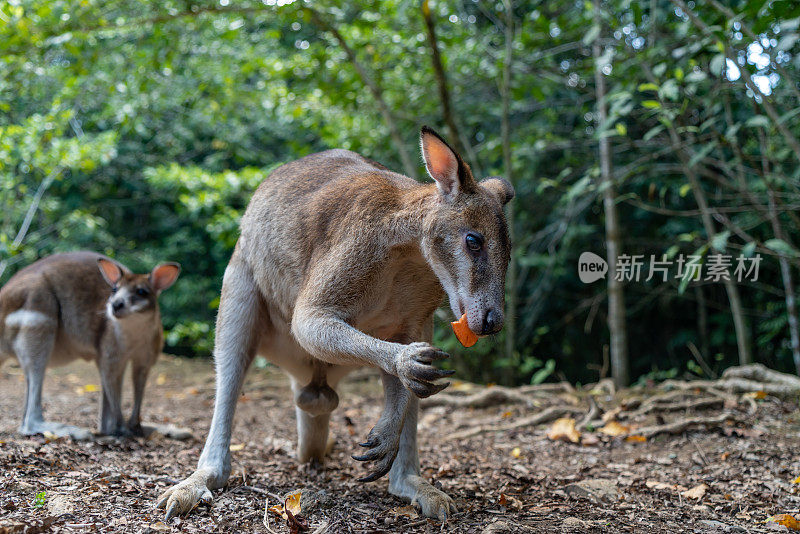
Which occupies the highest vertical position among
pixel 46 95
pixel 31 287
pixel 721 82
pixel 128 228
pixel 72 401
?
pixel 46 95

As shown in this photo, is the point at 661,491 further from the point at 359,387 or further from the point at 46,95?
the point at 46,95

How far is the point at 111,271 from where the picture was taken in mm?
4289

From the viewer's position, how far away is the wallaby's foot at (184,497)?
2502 mm

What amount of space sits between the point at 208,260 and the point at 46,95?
115 inches

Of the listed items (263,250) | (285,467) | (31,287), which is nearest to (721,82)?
(263,250)

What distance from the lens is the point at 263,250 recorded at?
3.15 m

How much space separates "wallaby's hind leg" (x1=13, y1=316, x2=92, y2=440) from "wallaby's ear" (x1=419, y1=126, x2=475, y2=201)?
2795 mm

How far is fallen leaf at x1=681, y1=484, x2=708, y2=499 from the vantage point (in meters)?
3.06

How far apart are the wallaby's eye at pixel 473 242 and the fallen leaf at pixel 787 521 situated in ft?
5.40

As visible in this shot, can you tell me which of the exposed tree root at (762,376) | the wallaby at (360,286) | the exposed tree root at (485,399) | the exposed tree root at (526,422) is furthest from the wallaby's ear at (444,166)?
the exposed tree root at (762,376)

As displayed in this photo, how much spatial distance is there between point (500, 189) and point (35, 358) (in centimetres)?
311

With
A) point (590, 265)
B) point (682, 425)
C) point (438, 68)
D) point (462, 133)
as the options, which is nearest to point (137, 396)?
point (438, 68)

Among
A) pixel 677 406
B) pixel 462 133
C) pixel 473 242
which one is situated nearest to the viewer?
pixel 473 242

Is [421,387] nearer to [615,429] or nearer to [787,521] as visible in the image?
[787,521]
